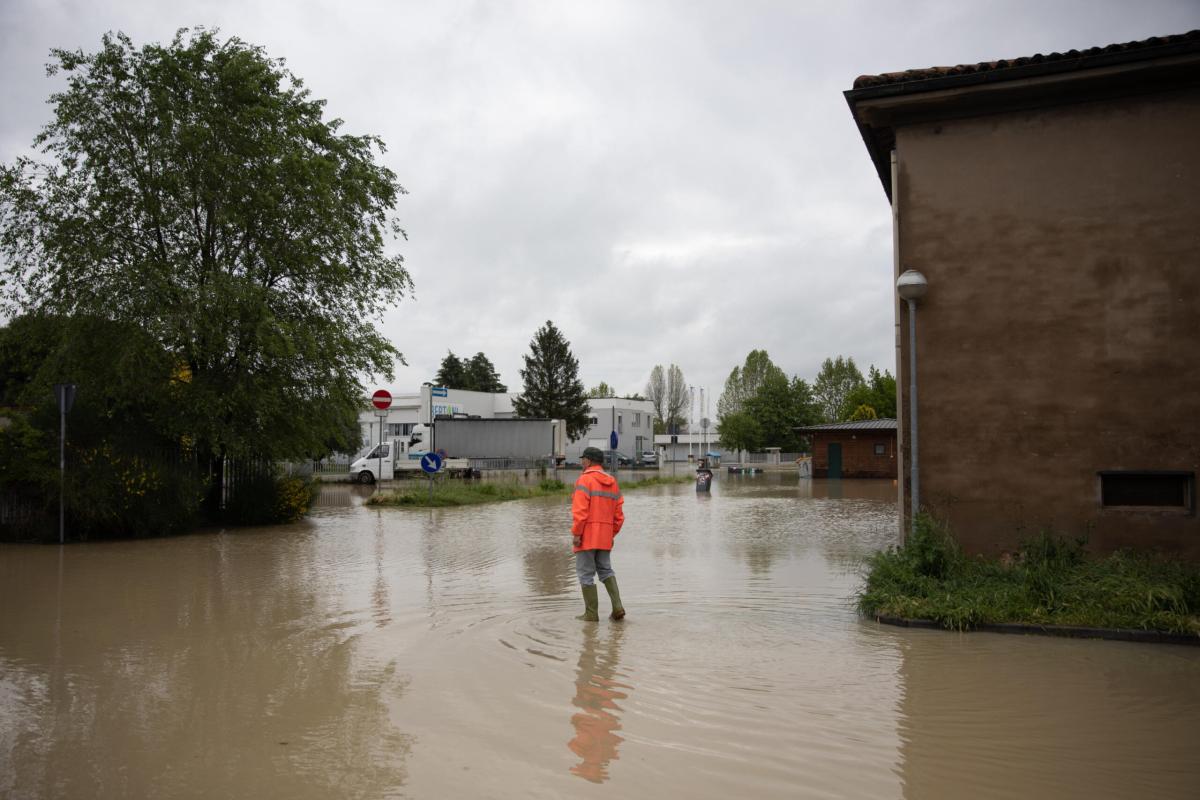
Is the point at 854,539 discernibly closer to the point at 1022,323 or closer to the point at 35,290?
the point at 1022,323

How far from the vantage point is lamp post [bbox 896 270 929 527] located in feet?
30.5

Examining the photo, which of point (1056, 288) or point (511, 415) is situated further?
point (511, 415)

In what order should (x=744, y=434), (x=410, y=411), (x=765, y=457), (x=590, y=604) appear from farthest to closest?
1. (x=765, y=457)
2. (x=744, y=434)
3. (x=410, y=411)
4. (x=590, y=604)

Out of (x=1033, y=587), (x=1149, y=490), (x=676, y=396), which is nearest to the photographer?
(x=1033, y=587)

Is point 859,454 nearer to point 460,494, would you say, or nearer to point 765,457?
point 460,494

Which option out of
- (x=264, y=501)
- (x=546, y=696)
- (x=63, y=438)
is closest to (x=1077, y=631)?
(x=546, y=696)

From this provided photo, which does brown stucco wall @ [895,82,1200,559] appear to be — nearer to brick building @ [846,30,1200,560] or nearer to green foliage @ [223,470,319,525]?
brick building @ [846,30,1200,560]

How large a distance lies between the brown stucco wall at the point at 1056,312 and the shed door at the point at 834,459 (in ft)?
117

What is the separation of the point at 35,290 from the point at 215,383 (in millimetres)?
4058

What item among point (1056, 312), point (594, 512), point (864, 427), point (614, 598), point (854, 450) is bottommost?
point (614, 598)

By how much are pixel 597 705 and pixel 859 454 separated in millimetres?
40287

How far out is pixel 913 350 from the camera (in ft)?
30.9

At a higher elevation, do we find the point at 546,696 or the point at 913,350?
the point at 913,350

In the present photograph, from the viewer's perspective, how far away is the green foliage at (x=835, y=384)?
83.4 metres
